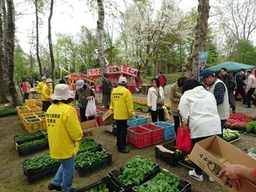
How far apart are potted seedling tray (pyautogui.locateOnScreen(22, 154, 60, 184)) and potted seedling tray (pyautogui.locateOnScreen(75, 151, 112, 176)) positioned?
50cm

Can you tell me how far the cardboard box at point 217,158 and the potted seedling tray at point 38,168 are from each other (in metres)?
2.90

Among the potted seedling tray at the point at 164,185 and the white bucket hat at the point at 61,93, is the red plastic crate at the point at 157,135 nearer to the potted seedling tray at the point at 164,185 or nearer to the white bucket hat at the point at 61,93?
the potted seedling tray at the point at 164,185

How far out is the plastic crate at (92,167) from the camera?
3.80 m

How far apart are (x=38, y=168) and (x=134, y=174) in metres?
1.95

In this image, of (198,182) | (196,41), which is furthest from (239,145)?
Answer: (196,41)

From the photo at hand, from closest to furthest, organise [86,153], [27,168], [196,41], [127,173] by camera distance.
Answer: [127,173] → [27,168] → [86,153] → [196,41]

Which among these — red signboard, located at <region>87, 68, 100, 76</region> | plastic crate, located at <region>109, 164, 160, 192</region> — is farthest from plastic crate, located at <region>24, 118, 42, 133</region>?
red signboard, located at <region>87, 68, 100, 76</region>

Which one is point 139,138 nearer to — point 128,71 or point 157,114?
point 157,114

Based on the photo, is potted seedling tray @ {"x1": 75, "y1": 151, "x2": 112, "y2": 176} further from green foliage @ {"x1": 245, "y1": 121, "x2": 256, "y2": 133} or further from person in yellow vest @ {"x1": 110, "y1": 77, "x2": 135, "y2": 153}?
green foliage @ {"x1": 245, "y1": 121, "x2": 256, "y2": 133}

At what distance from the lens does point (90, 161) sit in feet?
13.0

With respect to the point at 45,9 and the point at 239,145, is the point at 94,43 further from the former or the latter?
the point at 239,145

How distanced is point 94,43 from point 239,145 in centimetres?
3699

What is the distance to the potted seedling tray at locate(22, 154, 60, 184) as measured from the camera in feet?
11.9

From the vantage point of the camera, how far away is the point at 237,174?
1.51 m
